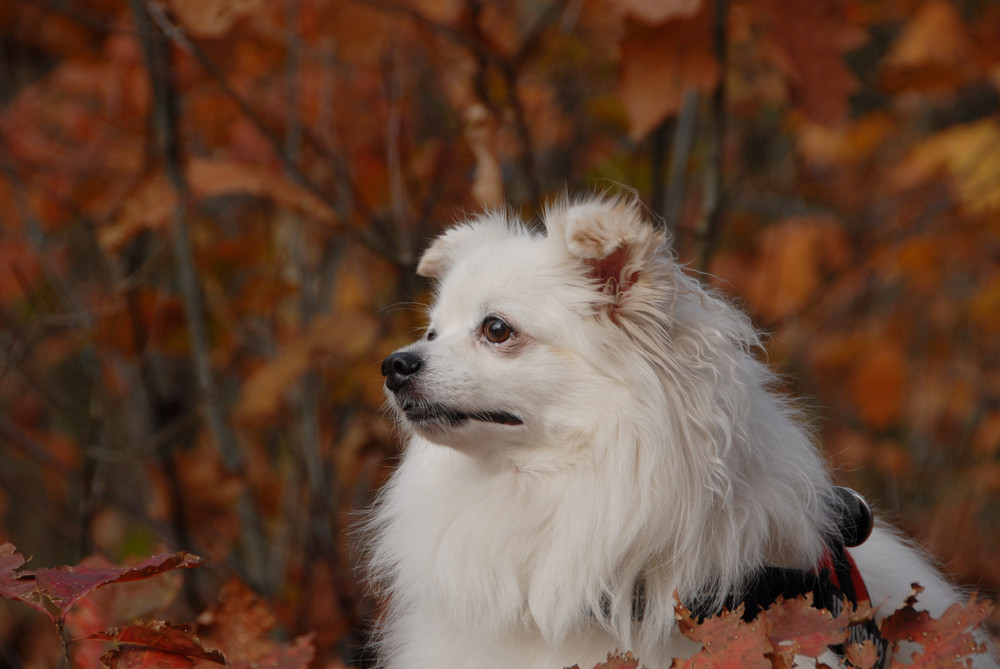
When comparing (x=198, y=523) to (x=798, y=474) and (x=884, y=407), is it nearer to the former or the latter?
(x=798, y=474)

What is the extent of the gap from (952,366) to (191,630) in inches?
254

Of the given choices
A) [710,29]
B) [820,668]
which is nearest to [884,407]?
[710,29]

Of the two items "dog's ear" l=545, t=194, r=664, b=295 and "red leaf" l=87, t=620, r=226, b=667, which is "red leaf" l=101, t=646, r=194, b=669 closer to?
"red leaf" l=87, t=620, r=226, b=667

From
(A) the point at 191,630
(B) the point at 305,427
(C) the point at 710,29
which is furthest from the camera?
(B) the point at 305,427

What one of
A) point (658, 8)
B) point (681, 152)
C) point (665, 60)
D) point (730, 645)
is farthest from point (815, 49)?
point (730, 645)

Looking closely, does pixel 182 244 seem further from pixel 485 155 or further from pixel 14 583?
pixel 14 583

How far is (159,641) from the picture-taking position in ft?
6.26

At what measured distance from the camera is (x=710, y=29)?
347 centimetres

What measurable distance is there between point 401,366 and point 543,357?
0.43 meters

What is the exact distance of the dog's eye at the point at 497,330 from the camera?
9.25 feet

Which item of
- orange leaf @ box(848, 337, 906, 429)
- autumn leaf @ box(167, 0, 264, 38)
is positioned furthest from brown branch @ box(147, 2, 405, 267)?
orange leaf @ box(848, 337, 906, 429)

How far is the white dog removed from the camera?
2.57 meters

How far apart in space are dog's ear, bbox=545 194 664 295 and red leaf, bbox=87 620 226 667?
1394mm

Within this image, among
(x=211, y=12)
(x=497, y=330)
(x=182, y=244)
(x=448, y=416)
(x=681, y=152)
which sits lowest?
(x=448, y=416)
